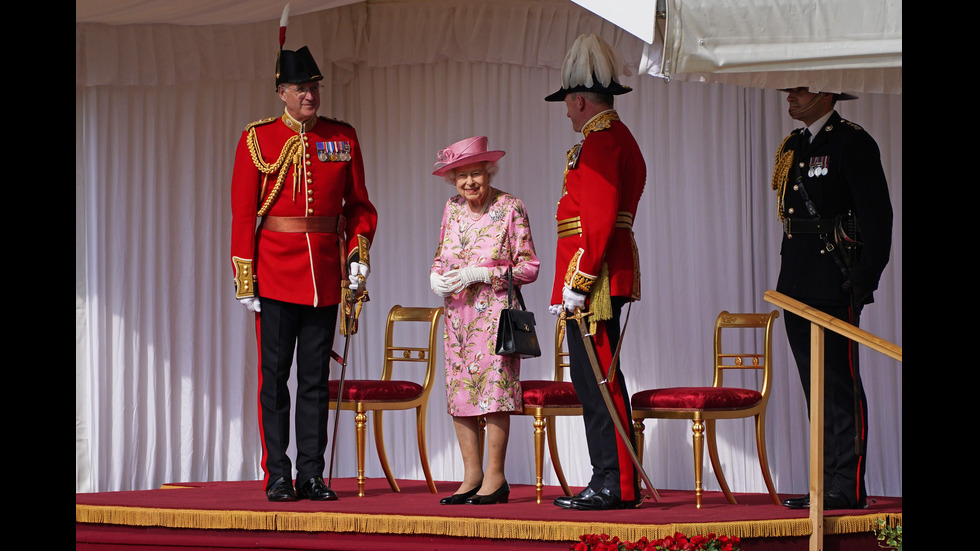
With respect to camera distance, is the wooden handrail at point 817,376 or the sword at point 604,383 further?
the sword at point 604,383

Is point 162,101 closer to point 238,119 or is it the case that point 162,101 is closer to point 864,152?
point 238,119

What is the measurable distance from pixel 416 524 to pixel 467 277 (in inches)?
37.1

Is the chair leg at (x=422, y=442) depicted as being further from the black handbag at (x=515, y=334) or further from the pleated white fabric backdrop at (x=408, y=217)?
the pleated white fabric backdrop at (x=408, y=217)

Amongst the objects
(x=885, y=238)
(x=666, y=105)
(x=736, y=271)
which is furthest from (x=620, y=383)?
(x=666, y=105)

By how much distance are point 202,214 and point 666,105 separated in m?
2.54

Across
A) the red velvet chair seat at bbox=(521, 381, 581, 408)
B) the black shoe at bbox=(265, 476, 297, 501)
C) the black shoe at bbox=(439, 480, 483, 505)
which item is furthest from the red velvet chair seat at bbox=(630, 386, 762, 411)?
the black shoe at bbox=(265, 476, 297, 501)

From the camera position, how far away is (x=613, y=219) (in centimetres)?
380

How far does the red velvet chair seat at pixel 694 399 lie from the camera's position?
433 cm

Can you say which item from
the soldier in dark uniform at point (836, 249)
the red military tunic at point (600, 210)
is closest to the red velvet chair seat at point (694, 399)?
the soldier in dark uniform at point (836, 249)

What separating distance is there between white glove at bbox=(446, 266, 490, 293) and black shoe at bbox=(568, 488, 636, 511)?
0.86 meters

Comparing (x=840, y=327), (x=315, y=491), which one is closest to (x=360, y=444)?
(x=315, y=491)

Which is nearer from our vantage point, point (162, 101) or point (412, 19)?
point (162, 101)

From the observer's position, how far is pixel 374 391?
4785 millimetres

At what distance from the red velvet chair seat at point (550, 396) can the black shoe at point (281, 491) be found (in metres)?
1.03
